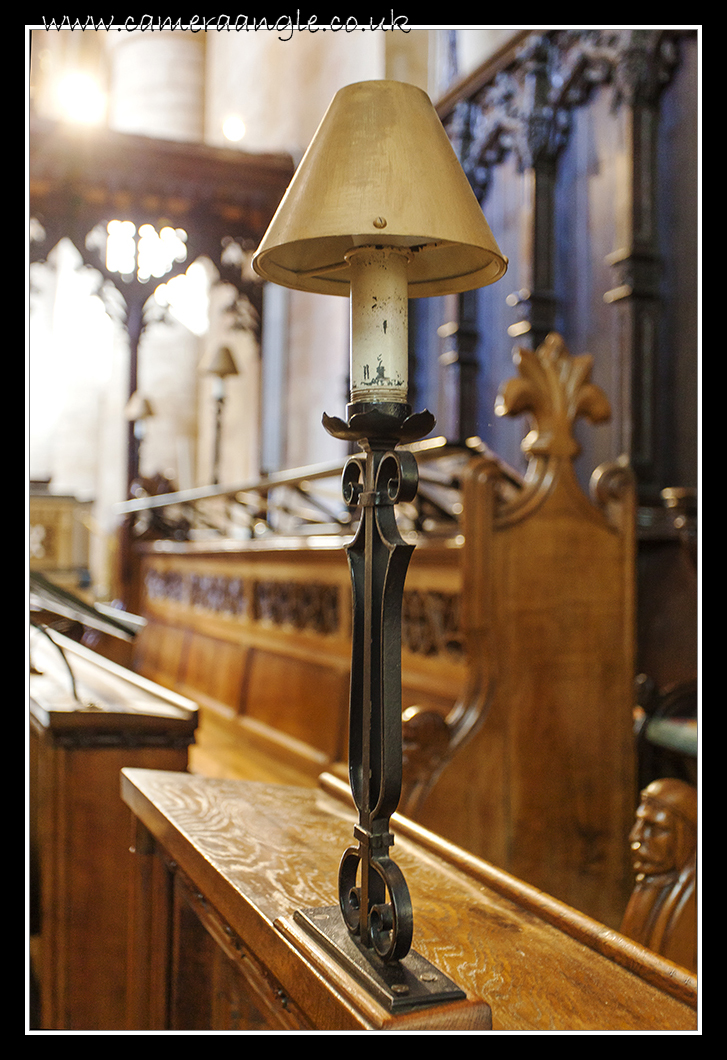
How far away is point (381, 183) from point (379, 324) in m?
0.11

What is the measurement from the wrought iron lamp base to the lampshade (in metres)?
0.59

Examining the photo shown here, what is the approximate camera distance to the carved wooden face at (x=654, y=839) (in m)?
1.28

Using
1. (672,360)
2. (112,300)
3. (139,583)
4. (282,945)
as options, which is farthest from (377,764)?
(112,300)

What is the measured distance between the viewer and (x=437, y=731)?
1896 mm

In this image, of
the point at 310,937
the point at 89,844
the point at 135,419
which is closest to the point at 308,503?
the point at 135,419

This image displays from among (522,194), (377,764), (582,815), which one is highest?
(522,194)

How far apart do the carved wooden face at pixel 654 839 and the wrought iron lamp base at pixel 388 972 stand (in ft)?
2.09

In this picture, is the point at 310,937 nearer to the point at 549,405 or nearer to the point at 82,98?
the point at 549,405

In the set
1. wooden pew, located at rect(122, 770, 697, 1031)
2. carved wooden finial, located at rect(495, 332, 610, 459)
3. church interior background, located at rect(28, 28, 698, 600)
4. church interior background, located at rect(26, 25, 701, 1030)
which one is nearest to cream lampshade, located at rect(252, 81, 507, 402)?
wooden pew, located at rect(122, 770, 697, 1031)

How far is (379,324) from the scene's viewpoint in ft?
2.55

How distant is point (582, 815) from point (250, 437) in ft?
24.8

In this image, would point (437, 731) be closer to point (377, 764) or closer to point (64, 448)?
point (377, 764)

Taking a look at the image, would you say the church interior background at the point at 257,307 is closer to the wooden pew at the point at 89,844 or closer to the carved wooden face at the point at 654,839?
the wooden pew at the point at 89,844

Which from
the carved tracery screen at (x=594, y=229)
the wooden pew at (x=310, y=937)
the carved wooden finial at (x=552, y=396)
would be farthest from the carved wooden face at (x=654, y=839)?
the carved tracery screen at (x=594, y=229)
